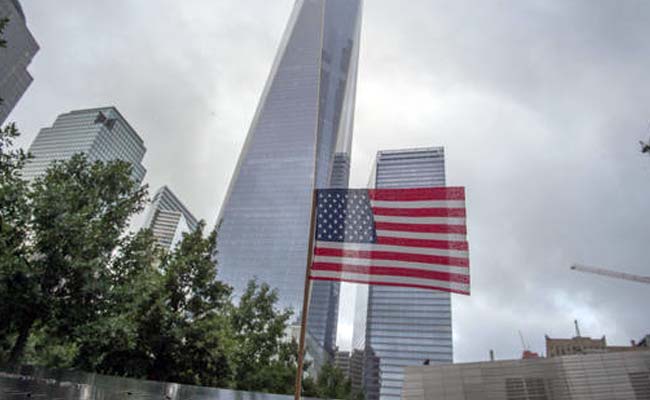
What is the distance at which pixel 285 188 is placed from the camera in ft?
521

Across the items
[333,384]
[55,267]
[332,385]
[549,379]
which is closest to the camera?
[55,267]

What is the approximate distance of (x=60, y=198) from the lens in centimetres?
1777

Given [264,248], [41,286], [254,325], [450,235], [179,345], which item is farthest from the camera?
[264,248]

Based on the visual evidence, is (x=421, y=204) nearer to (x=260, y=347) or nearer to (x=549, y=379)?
(x=260, y=347)

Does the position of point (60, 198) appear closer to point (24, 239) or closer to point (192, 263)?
point (24, 239)

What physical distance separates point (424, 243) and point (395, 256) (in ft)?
2.65

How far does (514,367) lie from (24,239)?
49.5 m

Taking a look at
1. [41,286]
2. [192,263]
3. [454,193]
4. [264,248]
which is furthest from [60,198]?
[264,248]

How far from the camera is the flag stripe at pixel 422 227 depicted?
9656 mm

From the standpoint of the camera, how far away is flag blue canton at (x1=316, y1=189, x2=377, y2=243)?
31.9ft

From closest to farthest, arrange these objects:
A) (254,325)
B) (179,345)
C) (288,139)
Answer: (179,345) < (254,325) < (288,139)

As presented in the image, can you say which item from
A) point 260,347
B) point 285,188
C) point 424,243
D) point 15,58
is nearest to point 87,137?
point 15,58

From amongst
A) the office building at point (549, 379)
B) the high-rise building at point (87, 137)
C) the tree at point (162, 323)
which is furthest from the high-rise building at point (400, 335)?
the tree at point (162, 323)

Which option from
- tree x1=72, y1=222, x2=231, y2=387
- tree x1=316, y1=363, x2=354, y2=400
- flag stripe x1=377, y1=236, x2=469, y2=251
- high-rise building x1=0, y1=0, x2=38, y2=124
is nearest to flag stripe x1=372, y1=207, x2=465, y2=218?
flag stripe x1=377, y1=236, x2=469, y2=251
